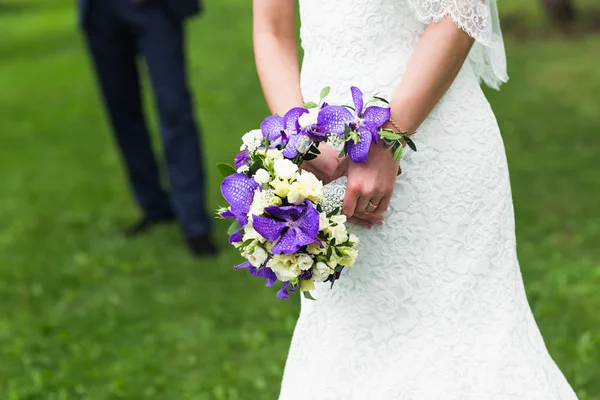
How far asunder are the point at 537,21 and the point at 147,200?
10479 mm

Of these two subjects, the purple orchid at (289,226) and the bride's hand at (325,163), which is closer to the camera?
the purple orchid at (289,226)

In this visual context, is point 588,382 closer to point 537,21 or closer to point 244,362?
point 244,362

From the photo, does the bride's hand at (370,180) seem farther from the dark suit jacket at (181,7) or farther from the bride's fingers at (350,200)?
the dark suit jacket at (181,7)

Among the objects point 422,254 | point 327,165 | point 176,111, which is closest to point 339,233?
point 327,165

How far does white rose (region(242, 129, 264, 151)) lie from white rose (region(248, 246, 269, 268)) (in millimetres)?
250

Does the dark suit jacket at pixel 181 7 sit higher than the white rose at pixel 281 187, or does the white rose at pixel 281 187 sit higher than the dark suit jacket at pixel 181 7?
the white rose at pixel 281 187

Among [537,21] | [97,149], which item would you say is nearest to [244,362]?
[97,149]

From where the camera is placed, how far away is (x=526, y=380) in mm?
2324

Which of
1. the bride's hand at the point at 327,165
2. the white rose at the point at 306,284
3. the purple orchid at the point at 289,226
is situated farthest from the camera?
the bride's hand at the point at 327,165

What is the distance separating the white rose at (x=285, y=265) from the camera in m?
1.98

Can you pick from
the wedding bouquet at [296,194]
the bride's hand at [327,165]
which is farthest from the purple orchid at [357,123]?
the bride's hand at [327,165]

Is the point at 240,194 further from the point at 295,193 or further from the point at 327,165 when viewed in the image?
the point at 327,165

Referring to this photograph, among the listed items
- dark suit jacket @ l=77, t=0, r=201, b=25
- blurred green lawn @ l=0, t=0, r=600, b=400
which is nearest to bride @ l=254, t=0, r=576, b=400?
blurred green lawn @ l=0, t=0, r=600, b=400

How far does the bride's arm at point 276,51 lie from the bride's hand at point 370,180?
12.6 inches
